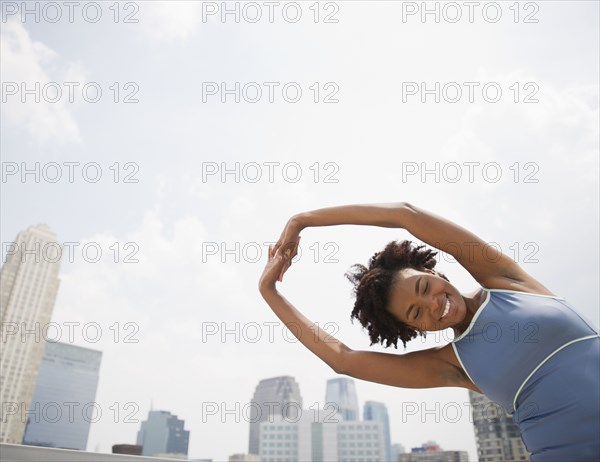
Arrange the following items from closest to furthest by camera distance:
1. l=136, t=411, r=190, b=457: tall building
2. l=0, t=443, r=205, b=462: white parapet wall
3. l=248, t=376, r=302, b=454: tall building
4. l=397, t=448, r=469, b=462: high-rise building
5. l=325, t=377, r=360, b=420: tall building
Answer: l=0, t=443, r=205, b=462: white parapet wall, l=397, t=448, r=469, b=462: high-rise building, l=248, t=376, r=302, b=454: tall building, l=136, t=411, r=190, b=457: tall building, l=325, t=377, r=360, b=420: tall building

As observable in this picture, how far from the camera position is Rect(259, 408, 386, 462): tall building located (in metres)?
73.7

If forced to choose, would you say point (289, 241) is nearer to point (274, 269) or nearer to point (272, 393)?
point (274, 269)

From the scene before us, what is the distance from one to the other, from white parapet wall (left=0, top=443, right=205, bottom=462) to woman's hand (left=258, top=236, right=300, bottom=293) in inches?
73.4

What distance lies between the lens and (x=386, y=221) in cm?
128

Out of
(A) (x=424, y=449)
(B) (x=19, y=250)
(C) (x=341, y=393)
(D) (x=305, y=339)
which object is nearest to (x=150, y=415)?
(C) (x=341, y=393)

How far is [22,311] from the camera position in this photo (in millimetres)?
72000

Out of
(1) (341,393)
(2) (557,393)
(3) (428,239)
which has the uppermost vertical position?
(1) (341,393)

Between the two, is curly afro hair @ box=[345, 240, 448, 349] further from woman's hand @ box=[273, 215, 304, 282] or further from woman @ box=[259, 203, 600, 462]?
woman's hand @ box=[273, 215, 304, 282]

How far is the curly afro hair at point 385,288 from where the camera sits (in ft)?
4.30

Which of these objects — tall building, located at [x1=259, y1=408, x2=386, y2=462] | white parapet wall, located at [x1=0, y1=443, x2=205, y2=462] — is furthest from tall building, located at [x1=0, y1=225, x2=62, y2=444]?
white parapet wall, located at [x1=0, y1=443, x2=205, y2=462]

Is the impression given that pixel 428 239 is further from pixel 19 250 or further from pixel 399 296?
pixel 19 250

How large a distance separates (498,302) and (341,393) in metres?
152

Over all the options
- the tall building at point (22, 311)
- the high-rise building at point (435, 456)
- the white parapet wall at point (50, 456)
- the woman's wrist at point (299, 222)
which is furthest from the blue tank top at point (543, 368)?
the tall building at point (22, 311)

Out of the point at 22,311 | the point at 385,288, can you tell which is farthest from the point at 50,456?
the point at 22,311
